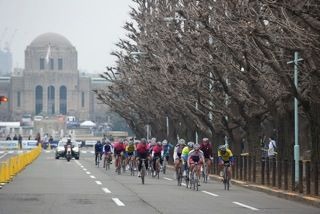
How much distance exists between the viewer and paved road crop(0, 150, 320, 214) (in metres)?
24.2

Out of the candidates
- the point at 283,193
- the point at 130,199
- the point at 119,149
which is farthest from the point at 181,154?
the point at 130,199

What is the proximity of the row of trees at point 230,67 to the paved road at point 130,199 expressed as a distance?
390cm

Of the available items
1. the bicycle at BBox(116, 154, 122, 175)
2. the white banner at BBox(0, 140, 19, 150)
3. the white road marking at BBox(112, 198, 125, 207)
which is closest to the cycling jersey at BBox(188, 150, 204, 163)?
the white road marking at BBox(112, 198, 125, 207)

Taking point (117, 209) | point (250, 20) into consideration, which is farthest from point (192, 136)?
point (117, 209)

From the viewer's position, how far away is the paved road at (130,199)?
2417 centimetres

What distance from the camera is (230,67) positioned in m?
37.9

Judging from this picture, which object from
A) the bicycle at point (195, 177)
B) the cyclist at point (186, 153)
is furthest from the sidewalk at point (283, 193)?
the cyclist at point (186, 153)

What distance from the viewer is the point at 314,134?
32.5 m

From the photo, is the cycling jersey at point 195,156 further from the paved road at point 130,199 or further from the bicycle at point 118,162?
the bicycle at point 118,162

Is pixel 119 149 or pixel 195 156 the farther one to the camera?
pixel 119 149

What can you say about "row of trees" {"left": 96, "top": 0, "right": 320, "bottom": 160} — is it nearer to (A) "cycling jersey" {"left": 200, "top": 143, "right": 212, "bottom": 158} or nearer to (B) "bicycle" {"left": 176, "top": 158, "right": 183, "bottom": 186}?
(A) "cycling jersey" {"left": 200, "top": 143, "right": 212, "bottom": 158}

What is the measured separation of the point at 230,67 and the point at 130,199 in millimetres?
11344

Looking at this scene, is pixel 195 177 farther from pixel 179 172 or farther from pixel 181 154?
Answer: pixel 181 154

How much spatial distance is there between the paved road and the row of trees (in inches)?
154
